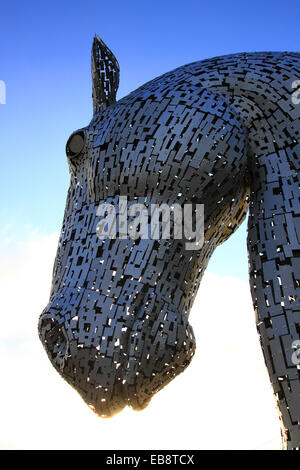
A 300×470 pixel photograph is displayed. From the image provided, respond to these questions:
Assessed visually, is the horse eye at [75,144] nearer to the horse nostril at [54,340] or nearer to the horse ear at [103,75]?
the horse ear at [103,75]

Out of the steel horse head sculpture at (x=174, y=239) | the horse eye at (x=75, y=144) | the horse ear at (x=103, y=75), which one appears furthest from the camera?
the horse ear at (x=103, y=75)

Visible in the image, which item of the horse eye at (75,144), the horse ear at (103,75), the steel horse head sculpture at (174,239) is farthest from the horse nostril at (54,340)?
the horse ear at (103,75)

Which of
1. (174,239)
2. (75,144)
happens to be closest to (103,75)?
(75,144)

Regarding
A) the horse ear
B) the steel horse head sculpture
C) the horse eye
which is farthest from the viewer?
the horse ear

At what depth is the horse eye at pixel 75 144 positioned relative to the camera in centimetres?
298

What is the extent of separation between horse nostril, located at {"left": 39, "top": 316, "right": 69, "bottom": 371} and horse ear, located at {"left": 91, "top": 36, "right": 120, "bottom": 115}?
4.09 ft

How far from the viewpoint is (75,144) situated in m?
3.02

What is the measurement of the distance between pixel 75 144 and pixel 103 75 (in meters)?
0.51

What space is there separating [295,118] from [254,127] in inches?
7.0

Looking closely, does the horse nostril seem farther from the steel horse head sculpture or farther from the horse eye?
the horse eye

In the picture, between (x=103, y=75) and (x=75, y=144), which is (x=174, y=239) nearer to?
(x=75, y=144)

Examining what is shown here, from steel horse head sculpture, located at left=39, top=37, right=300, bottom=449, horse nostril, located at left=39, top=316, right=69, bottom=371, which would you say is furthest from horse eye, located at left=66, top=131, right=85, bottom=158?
horse nostril, located at left=39, top=316, right=69, bottom=371

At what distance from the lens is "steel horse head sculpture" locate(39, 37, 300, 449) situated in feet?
7.82
